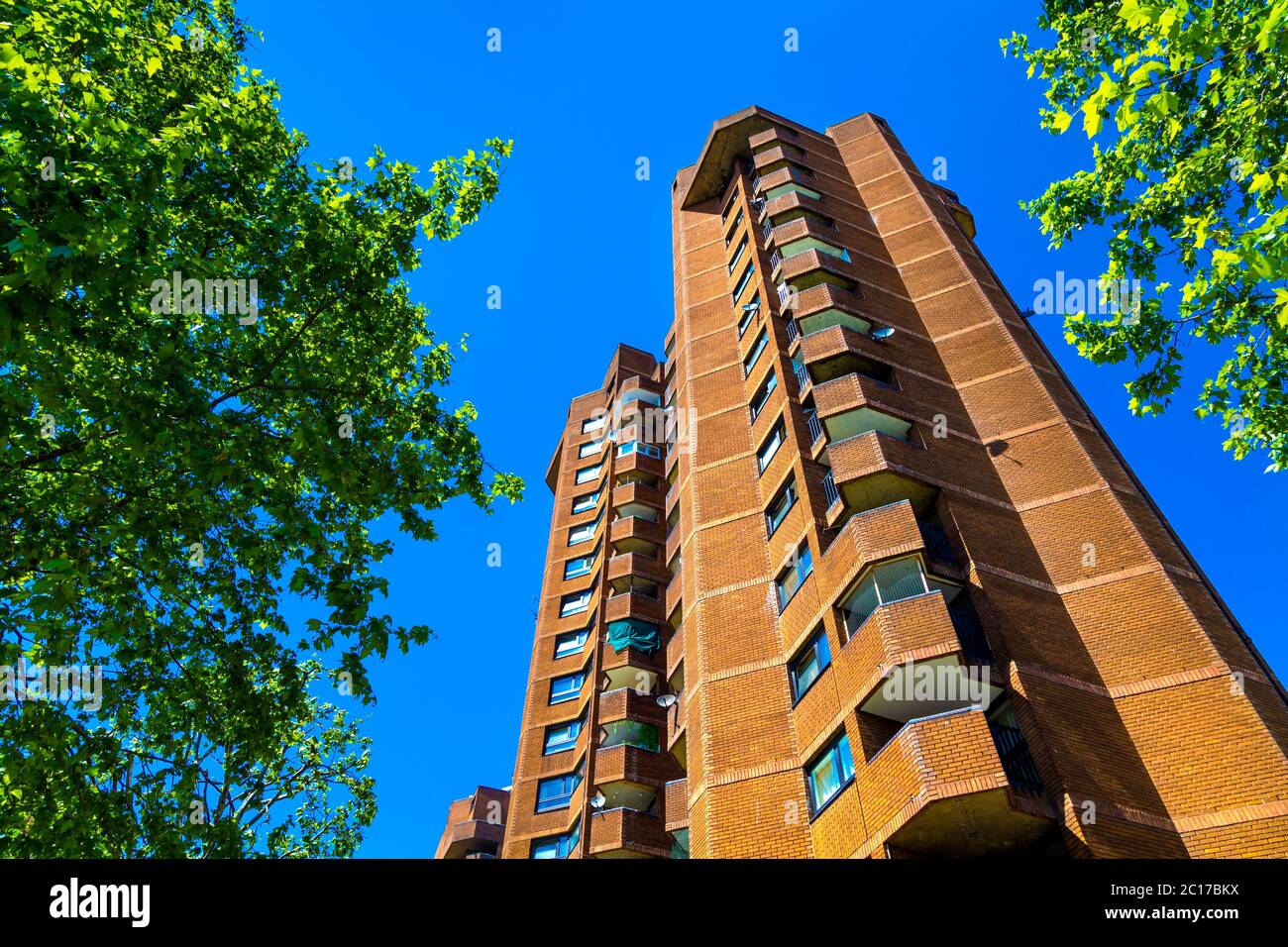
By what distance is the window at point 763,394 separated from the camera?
2451cm

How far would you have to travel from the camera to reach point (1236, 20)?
9.41 metres

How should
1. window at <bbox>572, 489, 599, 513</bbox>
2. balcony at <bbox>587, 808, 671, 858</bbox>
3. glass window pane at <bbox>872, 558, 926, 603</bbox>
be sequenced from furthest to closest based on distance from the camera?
window at <bbox>572, 489, 599, 513</bbox> < balcony at <bbox>587, 808, 671, 858</bbox> < glass window pane at <bbox>872, 558, 926, 603</bbox>

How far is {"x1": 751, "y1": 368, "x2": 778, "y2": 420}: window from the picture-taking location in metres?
24.5

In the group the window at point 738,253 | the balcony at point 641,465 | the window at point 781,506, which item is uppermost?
the window at point 738,253

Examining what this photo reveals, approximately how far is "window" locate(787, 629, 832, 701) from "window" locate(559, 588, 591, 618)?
20879 millimetres

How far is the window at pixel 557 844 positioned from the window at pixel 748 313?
17754 mm

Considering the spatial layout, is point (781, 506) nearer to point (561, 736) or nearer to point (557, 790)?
point (557, 790)

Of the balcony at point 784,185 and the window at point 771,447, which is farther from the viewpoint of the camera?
the balcony at point 784,185

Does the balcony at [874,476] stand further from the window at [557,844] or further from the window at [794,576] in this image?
the window at [557,844]

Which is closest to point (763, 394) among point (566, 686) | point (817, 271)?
point (817, 271)

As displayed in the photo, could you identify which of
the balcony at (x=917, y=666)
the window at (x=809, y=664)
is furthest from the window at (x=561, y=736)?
the balcony at (x=917, y=666)

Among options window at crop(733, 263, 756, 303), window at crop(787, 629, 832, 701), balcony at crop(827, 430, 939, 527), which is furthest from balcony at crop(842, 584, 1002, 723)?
window at crop(733, 263, 756, 303)

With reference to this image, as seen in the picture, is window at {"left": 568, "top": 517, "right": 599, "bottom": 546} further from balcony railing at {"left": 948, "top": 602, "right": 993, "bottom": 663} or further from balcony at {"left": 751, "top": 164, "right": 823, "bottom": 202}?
balcony railing at {"left": 948, "top": 602, "right": 993, "bottom": 663}

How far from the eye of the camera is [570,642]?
36.5 metres
